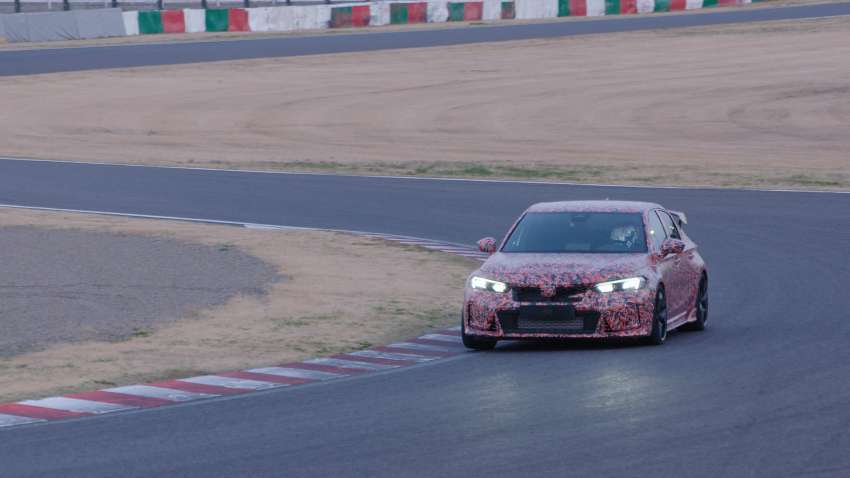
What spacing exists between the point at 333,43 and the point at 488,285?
50.7m

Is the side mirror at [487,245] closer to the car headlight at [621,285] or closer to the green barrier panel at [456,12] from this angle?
the car headlight at [621,285]

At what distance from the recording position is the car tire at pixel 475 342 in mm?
13758

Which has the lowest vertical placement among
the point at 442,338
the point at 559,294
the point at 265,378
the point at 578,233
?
the point at 442,338

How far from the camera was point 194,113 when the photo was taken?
152 feet

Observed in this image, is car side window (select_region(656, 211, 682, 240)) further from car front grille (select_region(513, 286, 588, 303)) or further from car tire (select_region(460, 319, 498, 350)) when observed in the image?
car tire (select_region(460, 319, 498, 350))

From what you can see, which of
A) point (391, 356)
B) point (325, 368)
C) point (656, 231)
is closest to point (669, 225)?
point (656, 231)

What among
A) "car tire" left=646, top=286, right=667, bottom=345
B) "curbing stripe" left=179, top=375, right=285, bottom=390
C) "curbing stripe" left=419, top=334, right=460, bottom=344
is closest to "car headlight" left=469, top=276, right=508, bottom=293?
"curbing stripe" left=419, top=334, right=460, bottom=344

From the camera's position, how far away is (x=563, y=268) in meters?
13.5

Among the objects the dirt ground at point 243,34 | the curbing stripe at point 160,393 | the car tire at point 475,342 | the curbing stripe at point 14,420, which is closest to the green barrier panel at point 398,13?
the dirt ground at point 243,34

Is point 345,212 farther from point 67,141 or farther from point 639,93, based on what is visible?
point 639,93

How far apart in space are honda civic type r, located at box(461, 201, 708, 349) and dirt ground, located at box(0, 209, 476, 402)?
60.3 inches

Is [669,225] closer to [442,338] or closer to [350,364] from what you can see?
[442,338]

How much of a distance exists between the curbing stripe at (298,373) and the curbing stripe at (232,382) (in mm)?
379

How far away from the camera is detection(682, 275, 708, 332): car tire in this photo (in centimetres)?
1505
